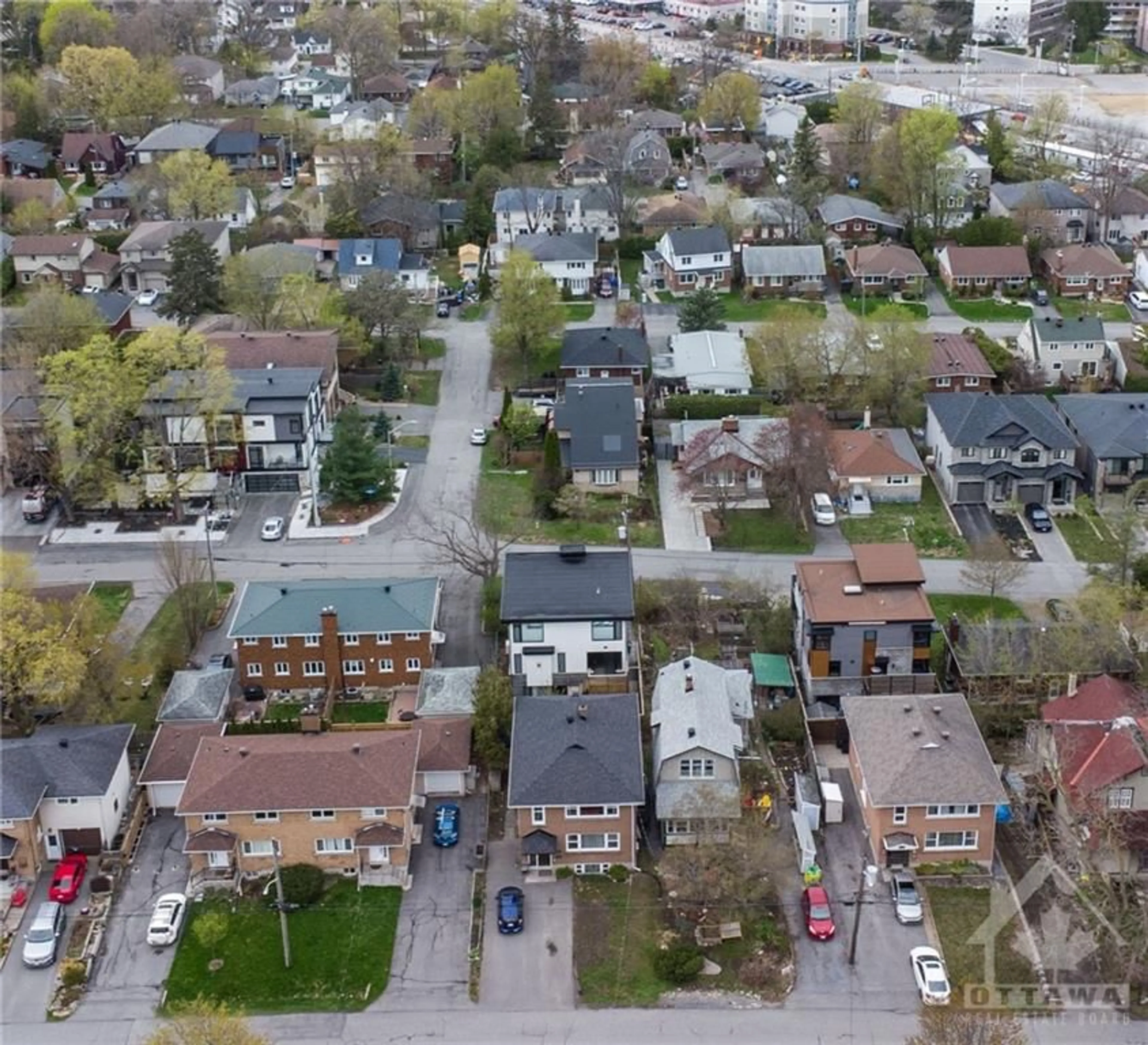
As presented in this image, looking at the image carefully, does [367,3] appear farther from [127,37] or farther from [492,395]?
[492,395]

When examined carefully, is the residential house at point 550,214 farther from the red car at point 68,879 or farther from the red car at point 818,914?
the red car at point 818,914

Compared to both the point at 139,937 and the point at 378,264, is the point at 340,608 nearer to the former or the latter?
the point at 139,937

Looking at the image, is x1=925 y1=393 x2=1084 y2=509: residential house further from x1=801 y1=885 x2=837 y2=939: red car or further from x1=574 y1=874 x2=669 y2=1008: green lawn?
x1=574 y1=874 x2=669 y2=1008: green lawn

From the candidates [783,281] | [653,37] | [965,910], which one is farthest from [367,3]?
[965,910]

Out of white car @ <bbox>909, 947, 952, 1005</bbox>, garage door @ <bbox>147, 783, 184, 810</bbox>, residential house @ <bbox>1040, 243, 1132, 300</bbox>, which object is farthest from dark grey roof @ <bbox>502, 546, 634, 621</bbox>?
residential house @ <bbox>1040, 243, 1132, 300</bbox>

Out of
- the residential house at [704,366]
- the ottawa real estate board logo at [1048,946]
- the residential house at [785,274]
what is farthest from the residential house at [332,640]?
the residential house at [785,274]
